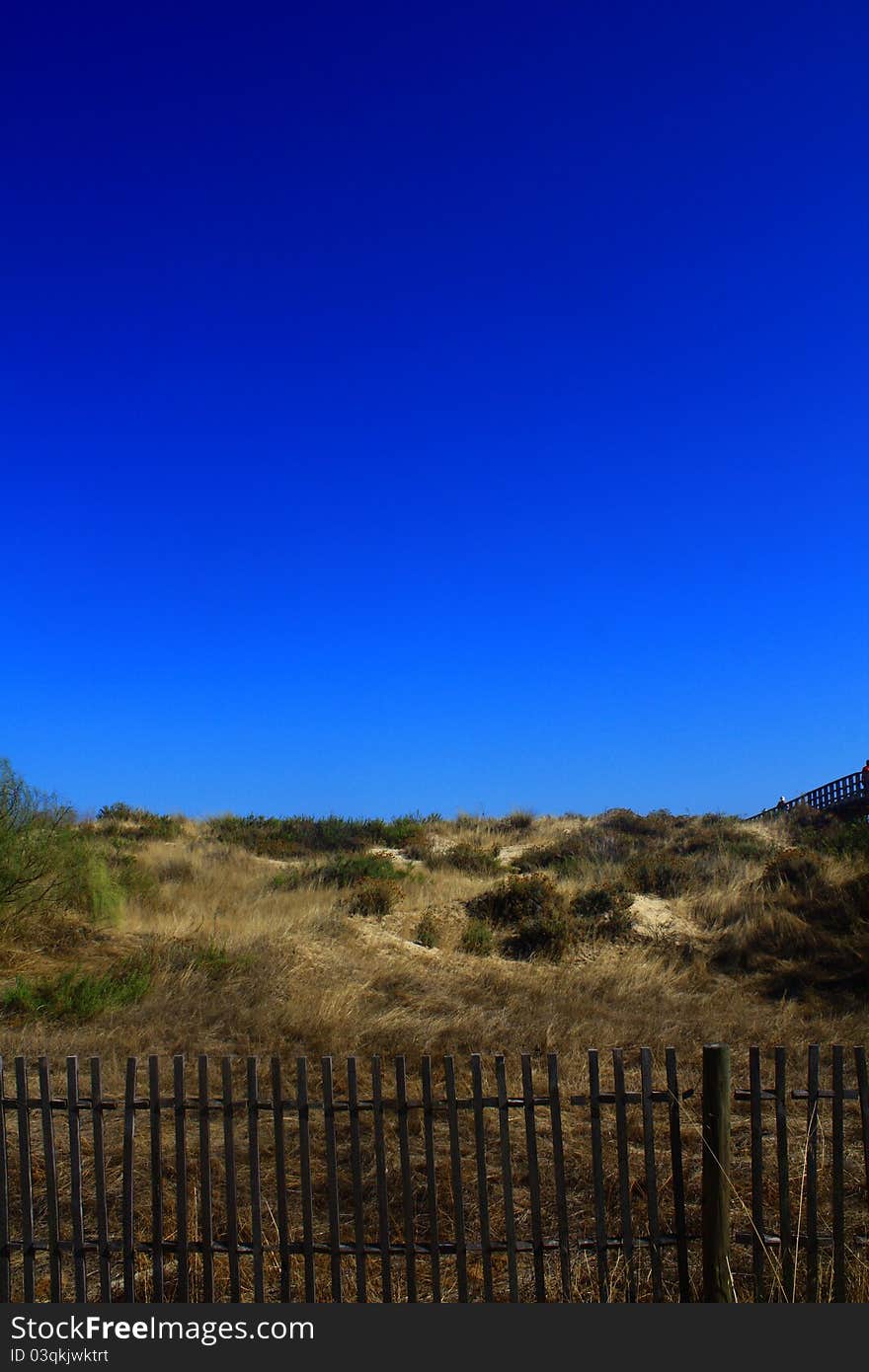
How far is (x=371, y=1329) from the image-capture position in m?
4.05

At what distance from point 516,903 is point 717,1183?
12.3 meters

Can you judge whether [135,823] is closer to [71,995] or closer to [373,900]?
[373,900]

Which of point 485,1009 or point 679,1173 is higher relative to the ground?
point 679,1173

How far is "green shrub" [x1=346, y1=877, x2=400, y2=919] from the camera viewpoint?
16.2 metres

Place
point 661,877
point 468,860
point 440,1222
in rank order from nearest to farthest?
1. point 440,1222
2. point 661,877
3. point 468,860

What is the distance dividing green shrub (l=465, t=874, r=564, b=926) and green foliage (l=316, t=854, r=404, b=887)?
83.0 inches

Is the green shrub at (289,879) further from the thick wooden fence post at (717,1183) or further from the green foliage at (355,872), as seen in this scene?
the thick wooden fence post at (717,1183)

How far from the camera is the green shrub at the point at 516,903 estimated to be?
16.6 m

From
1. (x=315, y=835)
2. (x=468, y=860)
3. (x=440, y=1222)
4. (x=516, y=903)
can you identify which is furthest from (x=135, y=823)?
(x=440, y=1222)

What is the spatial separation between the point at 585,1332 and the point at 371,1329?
0.91m

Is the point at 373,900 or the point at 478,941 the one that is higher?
the point at 373,900

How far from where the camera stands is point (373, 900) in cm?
1644

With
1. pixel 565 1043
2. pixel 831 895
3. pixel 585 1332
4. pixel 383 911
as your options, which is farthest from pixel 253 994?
pixel 831 895

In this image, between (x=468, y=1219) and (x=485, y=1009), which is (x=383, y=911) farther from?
(x=468, y=1219)
